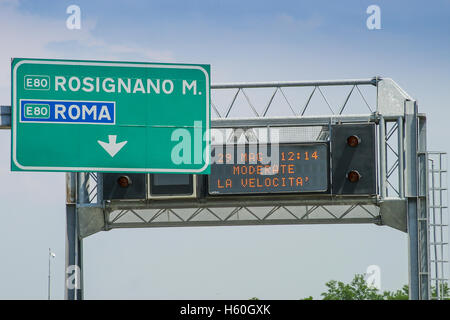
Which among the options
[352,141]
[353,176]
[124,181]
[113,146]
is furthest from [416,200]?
[113,146]

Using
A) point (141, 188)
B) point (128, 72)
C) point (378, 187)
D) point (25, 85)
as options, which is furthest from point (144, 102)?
point (378, 187)

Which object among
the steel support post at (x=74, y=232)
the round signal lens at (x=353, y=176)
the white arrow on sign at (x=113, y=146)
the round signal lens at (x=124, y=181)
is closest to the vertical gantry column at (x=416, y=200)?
the round signal lens at (x=353, y=176)

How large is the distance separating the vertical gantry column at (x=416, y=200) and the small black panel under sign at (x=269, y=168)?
8.39 ft

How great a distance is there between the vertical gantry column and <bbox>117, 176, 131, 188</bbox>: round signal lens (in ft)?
22.1

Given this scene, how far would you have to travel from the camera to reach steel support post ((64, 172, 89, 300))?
984 inches

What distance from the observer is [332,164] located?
23766mm

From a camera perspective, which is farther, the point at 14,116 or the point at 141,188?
the point at 141,188

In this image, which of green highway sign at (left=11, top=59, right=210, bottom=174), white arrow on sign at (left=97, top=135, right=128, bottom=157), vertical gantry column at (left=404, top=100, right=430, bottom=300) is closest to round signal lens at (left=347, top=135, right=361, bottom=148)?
vertical gantry column at (left=404, top=100, right=430, bottom=300)

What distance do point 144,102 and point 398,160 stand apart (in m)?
9.40

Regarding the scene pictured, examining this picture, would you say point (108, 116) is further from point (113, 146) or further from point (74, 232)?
point (74, 232)

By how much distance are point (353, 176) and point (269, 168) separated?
81.0 inches

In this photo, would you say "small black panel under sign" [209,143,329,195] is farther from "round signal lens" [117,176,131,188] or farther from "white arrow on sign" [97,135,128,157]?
"white arrow on sign" [97,135,128,157]
